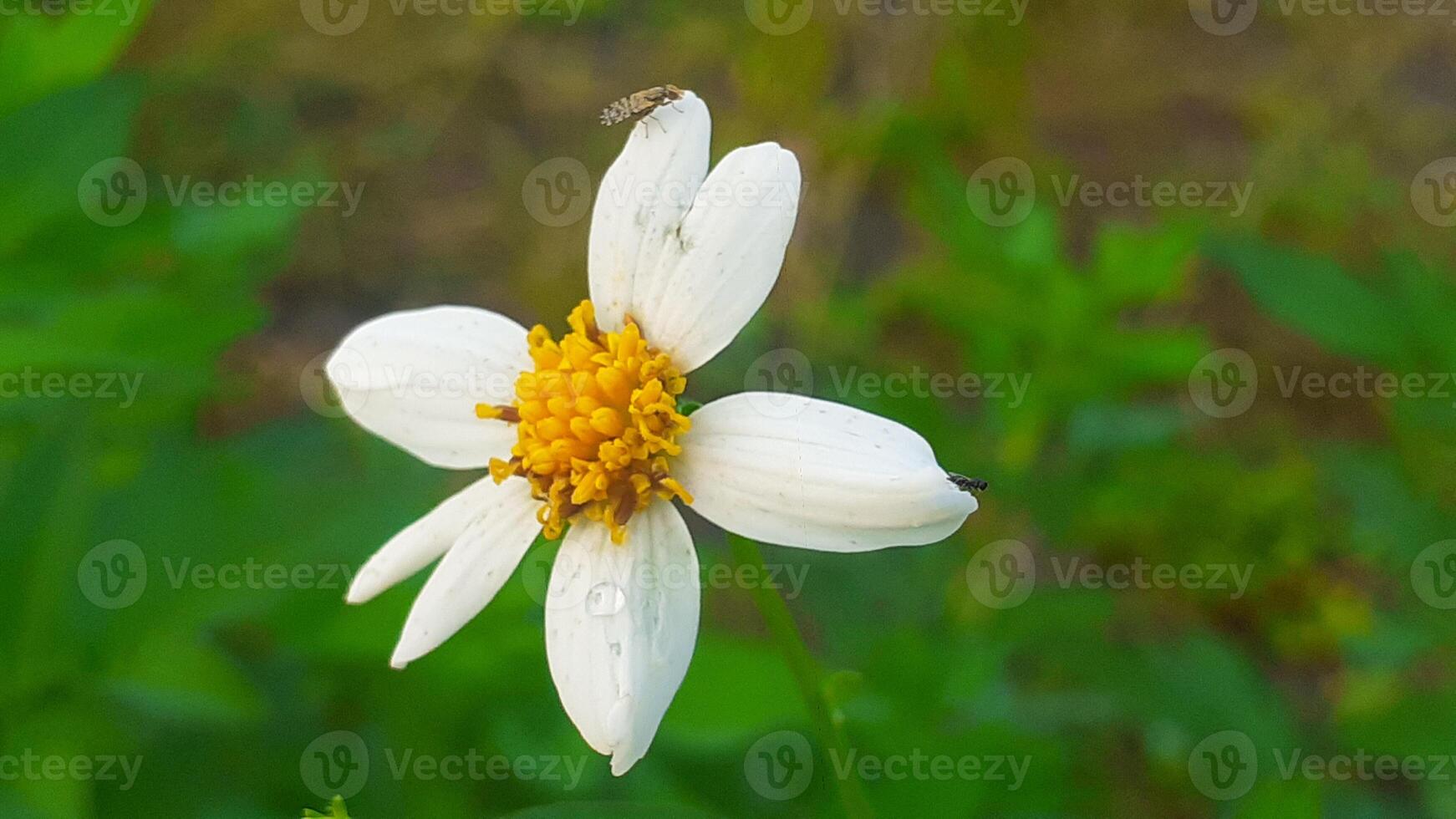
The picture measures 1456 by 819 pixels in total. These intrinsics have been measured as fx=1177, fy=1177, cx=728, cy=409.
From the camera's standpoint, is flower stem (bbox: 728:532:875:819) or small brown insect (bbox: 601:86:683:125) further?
small brown insect (bbox: 601:86:683:125)

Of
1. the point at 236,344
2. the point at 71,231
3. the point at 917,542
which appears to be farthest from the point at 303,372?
the point at 917,542

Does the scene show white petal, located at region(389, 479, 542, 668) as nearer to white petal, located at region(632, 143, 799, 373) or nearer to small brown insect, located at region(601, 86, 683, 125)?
white petal, located at region(632, 143, 799, 373)

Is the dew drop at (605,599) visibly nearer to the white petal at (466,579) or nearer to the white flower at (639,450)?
the white flower at (639,450)

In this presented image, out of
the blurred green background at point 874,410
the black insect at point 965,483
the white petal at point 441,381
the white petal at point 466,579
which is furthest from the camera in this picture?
the blurred green background at point 874,410

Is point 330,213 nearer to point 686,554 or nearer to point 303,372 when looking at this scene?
point 303,372

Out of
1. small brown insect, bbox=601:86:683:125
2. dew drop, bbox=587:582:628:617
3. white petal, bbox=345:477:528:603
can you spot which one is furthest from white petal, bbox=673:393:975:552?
small brown insect, bbox=601:86:683:125

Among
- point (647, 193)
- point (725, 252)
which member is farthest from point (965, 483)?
point (647, 193)

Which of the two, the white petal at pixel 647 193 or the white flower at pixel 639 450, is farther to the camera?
the white petal at pixel 647 193

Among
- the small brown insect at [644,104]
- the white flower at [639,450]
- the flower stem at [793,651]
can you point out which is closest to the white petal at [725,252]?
the white flower at [639,450]
